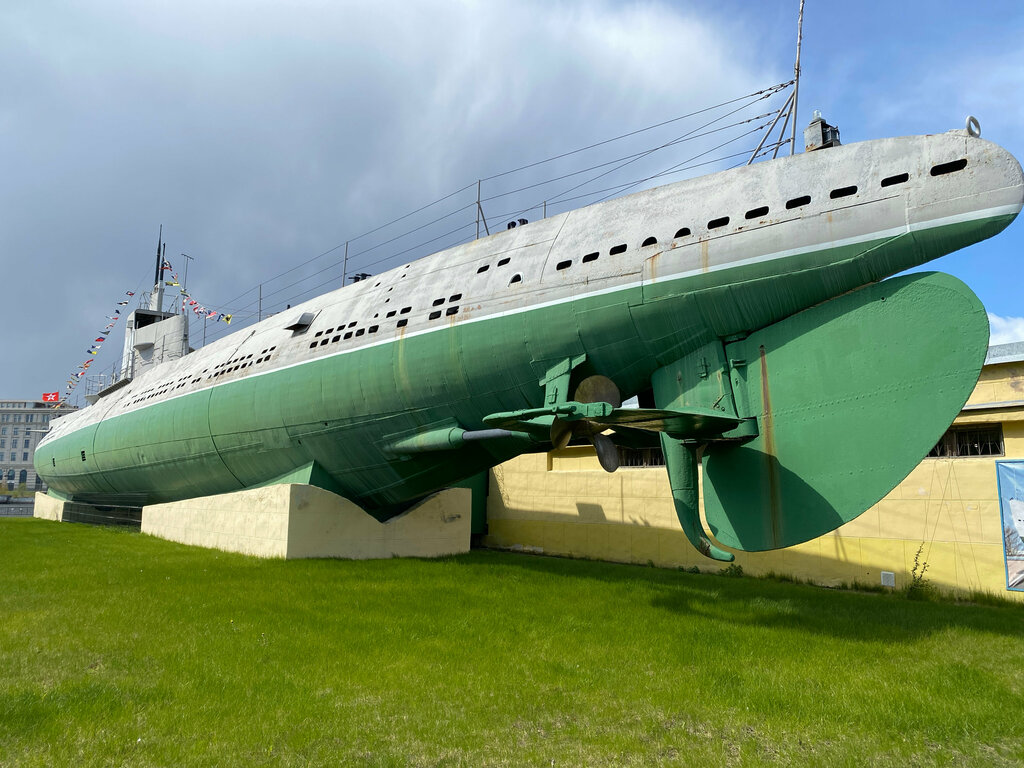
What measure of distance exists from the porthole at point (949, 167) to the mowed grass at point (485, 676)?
5736 millimetres

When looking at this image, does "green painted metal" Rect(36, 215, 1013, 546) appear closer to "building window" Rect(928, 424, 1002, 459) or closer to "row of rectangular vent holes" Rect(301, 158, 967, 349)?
"row of rectangular vent holes" Rect(301, 158, 967, 349)

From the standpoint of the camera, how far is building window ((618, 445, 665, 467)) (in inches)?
797

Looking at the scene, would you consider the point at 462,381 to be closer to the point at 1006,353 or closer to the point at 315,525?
the point at 315,525

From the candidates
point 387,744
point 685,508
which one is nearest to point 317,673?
point 387,744

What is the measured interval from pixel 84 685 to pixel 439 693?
3.20 metres

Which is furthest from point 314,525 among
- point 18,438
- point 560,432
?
point 18,438

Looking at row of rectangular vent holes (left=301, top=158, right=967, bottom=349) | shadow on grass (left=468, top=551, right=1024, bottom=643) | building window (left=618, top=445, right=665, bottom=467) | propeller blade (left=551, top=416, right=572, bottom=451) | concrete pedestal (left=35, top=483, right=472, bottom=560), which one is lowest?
shadow on grass (left=468, top=551, right=1024, bottom=643)

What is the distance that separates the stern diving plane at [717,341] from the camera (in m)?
8.09

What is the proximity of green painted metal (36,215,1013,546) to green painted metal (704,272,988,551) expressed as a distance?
7.0 inches

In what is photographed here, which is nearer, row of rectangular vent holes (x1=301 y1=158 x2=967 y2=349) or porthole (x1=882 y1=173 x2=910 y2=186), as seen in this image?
row of rectangular vent holes (x1=301 y1=158 x2=967 y2=349)

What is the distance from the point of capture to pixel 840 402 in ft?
28.0

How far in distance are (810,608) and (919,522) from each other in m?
5.45

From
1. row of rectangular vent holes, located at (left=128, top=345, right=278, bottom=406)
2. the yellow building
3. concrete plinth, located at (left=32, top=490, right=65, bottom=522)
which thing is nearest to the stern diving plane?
row of rectangular vent holes, located at (left=128, top=345, right=278, bottom=406)

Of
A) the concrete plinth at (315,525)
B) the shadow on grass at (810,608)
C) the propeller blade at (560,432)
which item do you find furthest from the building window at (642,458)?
the propeller blade at (560,432)
